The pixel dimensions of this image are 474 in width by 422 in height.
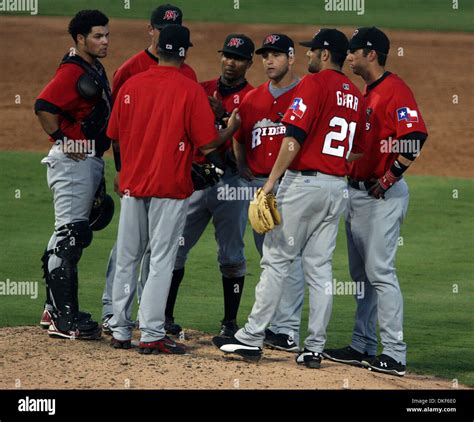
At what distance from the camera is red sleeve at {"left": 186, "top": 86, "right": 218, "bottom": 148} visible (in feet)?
24.3

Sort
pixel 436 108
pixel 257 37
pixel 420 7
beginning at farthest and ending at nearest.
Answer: pixel 420 7
pixel 257 37
pixel 436 108

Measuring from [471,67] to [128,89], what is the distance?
17.2 m

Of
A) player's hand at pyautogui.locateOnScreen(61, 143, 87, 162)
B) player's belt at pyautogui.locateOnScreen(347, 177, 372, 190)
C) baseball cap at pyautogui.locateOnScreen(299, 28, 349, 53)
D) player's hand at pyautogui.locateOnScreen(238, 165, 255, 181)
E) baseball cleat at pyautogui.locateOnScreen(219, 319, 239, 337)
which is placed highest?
baseball cap at pyautogui.locateOnScreen(299, 28, 349, 53)

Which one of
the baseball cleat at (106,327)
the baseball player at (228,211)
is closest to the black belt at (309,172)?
the baseball player at (228,211)

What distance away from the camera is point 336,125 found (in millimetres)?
7387

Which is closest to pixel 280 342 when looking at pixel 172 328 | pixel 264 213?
pixel 172 328

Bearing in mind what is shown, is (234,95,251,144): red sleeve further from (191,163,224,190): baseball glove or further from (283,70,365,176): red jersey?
(283,70,365,176): red jersey

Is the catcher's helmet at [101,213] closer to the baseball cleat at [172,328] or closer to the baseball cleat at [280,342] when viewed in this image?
the baseball cleat at [172,328]

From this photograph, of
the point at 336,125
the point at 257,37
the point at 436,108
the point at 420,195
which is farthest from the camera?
the point at 257,37

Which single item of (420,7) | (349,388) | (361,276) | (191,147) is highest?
(420,7)

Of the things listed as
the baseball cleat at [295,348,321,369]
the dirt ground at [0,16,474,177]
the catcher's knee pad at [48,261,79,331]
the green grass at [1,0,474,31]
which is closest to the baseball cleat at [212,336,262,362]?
the baseball cleat at [295,348,321,369]

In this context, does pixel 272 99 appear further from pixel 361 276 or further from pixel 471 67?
pixel 471 67

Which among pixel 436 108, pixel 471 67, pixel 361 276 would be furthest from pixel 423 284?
pixel 471 67

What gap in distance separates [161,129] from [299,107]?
90 centimetres
